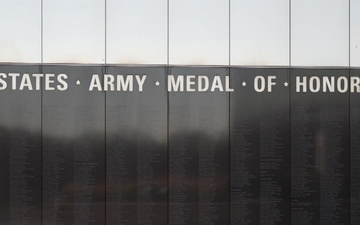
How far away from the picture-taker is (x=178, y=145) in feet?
23.6

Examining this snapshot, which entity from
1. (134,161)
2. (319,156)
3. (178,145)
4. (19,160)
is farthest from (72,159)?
(319,156)

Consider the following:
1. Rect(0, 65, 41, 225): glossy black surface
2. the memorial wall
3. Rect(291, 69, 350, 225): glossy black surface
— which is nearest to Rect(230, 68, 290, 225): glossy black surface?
the memorial wall

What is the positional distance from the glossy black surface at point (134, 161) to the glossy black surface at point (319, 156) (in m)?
2.11

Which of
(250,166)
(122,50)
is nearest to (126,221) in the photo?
(250,166)

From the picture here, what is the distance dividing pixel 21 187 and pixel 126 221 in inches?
67.0

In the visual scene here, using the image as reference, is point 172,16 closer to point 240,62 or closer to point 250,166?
point 240,62

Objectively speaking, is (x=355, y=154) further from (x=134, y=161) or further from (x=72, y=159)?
(x=72, y=159)

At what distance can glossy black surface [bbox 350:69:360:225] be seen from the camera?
7.34 meters

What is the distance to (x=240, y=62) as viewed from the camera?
287 inches

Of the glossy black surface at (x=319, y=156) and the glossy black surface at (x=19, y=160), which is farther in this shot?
the glossy black surface at (x=319, y=156)

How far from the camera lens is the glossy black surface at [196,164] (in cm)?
719

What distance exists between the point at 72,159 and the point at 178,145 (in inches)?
Answer: 65.2

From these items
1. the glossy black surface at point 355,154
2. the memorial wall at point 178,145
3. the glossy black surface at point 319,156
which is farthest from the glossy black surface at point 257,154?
the glossy black surface at point 355,154

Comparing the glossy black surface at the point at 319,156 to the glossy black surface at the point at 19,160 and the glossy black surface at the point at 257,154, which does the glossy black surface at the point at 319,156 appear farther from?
the glossy black surface at the point at 19,160
